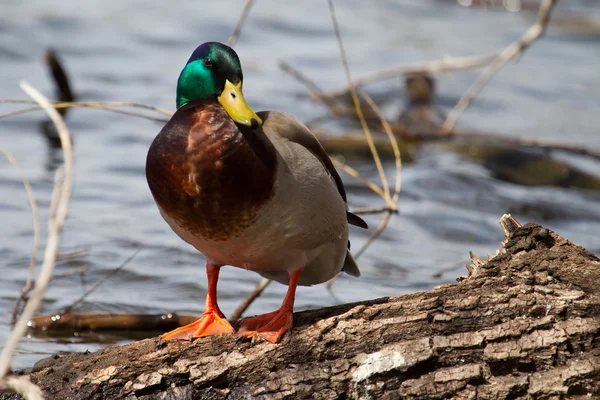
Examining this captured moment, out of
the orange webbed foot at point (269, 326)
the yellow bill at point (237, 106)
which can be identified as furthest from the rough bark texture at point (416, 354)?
the yellow bill at point (237, 106)

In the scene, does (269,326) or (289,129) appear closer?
(269,326)

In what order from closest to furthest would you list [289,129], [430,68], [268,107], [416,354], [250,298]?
[416,354] < [289,129] < [250,298] < [430,68] < [268,107]

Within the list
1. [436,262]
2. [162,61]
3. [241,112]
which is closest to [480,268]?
[241,112]

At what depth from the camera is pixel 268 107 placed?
10.2 meters

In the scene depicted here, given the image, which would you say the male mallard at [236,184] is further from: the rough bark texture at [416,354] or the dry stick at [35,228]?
the dry stick at [35,228]

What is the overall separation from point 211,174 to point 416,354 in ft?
2.99

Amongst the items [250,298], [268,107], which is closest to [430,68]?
[268,107]

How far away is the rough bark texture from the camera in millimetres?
2922

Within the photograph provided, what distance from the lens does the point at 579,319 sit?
9.69 ft

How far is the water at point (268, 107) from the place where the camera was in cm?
575

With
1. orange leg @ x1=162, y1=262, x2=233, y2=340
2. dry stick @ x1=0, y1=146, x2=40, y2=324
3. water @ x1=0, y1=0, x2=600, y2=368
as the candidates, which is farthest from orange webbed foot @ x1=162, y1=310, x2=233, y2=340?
water @ x1=0, y1=0, x2=600, y2=368

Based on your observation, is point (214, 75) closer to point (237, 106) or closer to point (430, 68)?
point (237, 106)

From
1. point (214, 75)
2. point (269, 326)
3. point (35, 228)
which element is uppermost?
point (214, 75)

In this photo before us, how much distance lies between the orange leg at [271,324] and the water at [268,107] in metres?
1.48
